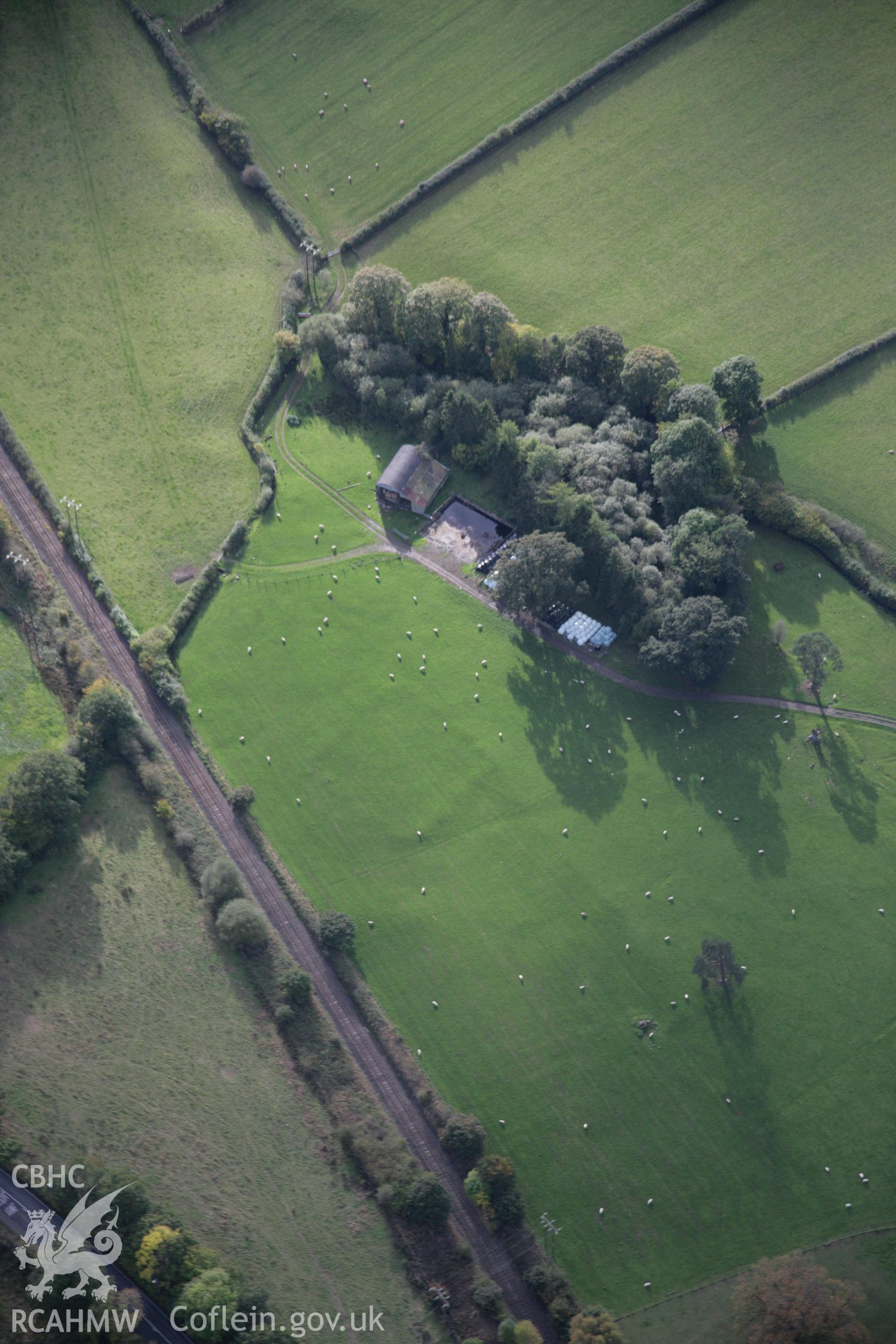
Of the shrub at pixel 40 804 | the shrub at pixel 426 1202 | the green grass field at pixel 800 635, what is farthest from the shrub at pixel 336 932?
the green grass field at pixel 800 635

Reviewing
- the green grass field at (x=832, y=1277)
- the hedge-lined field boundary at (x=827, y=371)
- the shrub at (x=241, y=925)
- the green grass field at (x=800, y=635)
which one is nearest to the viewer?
the green grass field at (x=832, y=1277)

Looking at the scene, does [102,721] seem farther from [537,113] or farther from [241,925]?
[537,113]

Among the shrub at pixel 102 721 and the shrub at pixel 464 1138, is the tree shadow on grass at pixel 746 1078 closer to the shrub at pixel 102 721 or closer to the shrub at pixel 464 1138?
the shrub at pixel 464 1138

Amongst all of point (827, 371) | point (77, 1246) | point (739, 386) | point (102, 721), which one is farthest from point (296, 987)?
point (827, 371)

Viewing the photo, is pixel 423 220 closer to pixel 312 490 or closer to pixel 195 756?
pixel 312 490

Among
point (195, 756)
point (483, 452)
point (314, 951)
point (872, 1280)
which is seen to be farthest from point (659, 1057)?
point (483, 452)

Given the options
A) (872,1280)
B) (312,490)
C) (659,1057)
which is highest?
(312,490)
